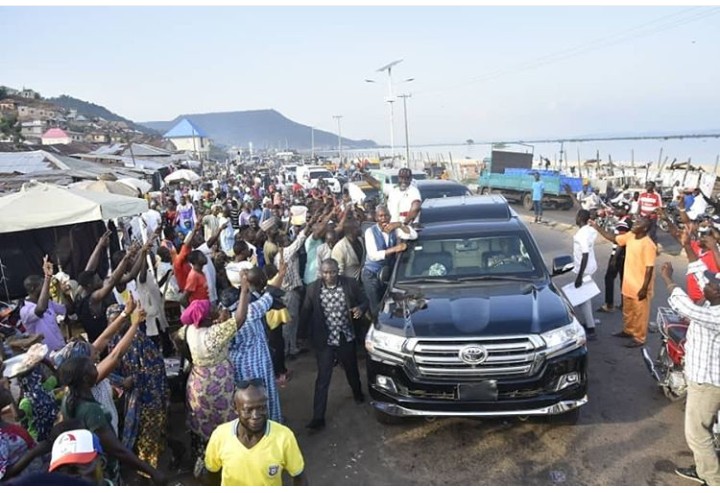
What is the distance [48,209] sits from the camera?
23.9ft

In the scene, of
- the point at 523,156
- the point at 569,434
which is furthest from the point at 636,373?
the point at 523,156

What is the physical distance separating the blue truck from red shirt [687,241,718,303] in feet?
43.6

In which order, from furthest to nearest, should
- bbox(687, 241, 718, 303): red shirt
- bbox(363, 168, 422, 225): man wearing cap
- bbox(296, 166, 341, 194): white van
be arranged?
bbox(296, 166, 341, 194): white van < bbox(363, 168, 422, 225): man wearing cap < bbox(687, 241, 718, 303): red shirt

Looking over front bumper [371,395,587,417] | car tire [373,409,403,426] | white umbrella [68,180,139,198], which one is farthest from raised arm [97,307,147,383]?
white umbrella [68,180,139,198]

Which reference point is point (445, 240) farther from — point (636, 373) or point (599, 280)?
point (599, 280)

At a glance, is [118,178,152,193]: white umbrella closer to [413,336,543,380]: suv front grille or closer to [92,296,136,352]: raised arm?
[92,296,136,352]: raised arm

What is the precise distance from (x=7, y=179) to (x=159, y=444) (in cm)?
991

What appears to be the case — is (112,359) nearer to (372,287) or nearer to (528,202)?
(372,287)

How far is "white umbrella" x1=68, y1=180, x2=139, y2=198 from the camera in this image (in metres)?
10.1

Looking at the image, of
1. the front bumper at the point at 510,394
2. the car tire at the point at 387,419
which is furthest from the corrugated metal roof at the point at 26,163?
the front bumper at the point at 510,394

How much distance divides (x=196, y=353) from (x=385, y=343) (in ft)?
5.34

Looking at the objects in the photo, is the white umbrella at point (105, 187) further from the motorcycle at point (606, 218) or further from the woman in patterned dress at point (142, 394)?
the motorcycle at point (606, 218)

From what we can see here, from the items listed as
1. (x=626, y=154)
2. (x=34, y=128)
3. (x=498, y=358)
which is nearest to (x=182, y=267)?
(x=498, y=358)

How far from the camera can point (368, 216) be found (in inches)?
430
